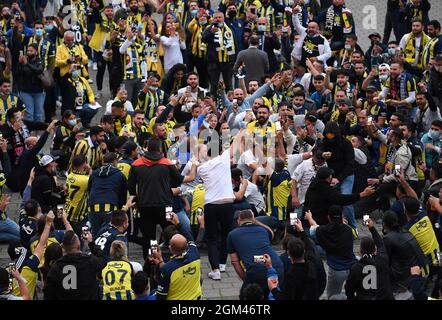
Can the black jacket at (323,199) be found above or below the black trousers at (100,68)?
below

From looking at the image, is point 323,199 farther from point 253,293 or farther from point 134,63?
point 134,63

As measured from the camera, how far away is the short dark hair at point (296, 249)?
10.5m

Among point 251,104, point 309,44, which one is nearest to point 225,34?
point 309,44

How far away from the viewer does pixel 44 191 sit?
45.4 feet

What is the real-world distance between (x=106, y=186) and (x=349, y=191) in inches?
145

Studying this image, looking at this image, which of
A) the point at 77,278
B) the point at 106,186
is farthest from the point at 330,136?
the point at 77,278

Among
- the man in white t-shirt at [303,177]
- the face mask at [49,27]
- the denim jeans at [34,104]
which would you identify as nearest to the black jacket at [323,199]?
the man in white t-shirt at [303,177]

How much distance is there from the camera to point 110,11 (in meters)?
20.4

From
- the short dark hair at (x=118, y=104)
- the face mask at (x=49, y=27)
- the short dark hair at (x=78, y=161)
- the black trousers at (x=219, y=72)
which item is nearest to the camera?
the short dark hair at (x=78, y=161)

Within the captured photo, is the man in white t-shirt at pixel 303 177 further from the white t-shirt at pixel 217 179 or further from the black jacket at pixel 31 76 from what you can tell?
the black jacket at pixel 31 76

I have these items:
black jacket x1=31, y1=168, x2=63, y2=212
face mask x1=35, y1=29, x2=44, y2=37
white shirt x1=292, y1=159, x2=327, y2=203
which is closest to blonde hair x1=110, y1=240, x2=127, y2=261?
black jacket x1=31, y1=168, x2=63, y2=212

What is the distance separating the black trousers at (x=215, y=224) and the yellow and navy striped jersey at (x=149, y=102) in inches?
184

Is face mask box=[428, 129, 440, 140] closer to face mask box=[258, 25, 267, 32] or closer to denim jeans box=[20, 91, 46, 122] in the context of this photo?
face mask box=[258, 25, 267, 32]

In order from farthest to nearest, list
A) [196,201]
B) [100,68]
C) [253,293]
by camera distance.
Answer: [100,68] < [196,201] < [253,293]
